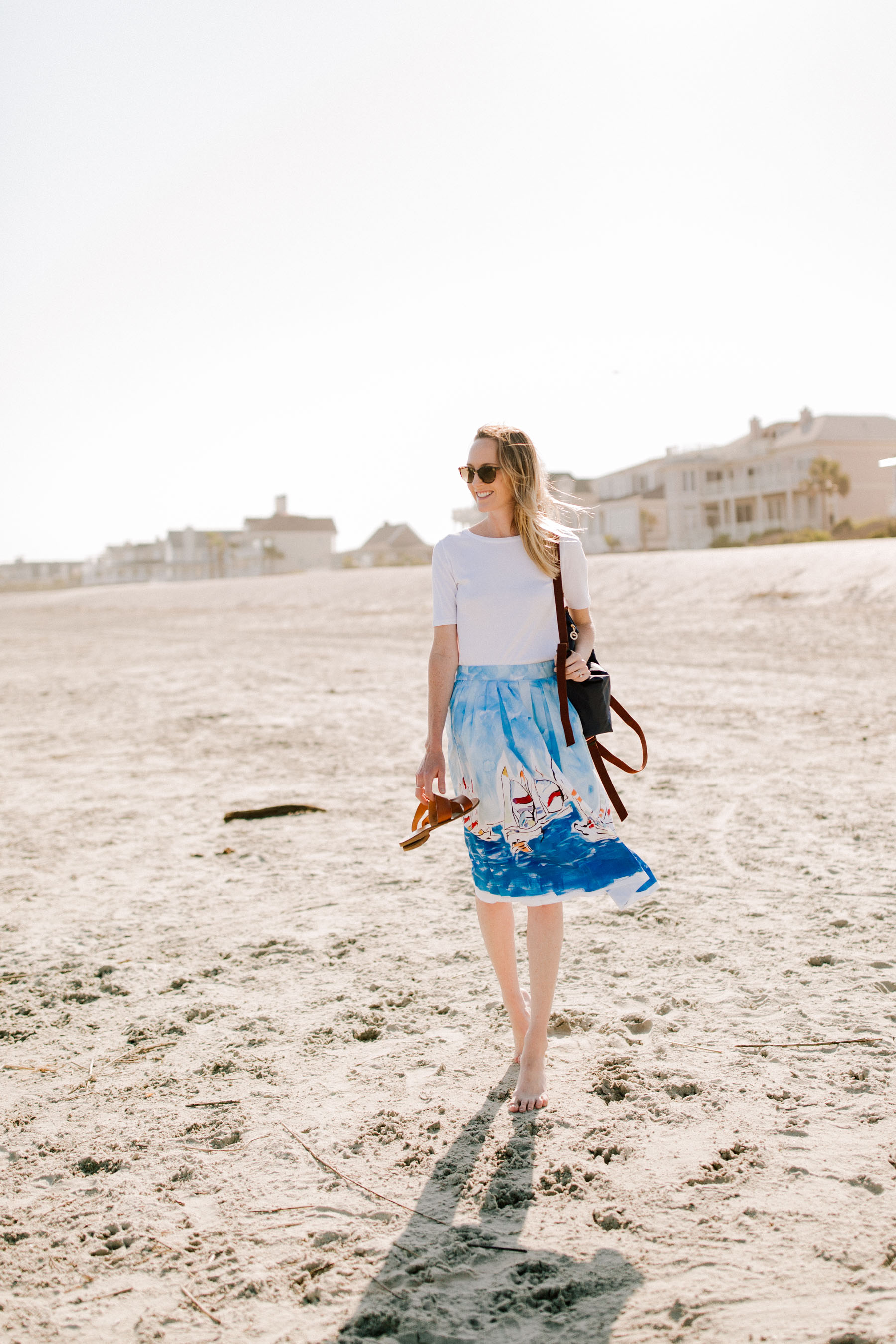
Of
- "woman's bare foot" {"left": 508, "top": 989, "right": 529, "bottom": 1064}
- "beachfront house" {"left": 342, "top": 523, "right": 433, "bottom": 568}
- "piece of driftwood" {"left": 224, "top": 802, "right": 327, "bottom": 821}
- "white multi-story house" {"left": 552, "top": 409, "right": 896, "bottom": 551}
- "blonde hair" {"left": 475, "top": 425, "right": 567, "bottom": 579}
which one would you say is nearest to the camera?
"blonde hair" {"left": 475, "top": 425, "right": 567, "bottom": 579}

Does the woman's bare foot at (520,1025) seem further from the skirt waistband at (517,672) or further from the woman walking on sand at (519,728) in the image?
the skirt waistband at (517,672)

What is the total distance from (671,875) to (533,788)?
232cm

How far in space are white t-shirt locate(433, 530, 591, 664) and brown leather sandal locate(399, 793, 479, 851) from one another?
393 millimetres

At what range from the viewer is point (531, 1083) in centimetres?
284

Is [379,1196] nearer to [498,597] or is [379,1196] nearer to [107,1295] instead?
[107,1295]

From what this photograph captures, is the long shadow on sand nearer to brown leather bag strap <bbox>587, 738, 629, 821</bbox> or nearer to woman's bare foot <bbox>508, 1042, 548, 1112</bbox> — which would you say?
woman's bare foot <bbox>508, 1042, 548, 1112</bbox>

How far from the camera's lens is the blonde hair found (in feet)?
9.31

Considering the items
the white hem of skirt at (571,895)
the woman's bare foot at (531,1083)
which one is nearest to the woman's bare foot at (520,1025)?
the woman's bare foot at (531,1083)

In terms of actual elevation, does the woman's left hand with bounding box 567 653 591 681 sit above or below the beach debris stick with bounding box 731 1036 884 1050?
above

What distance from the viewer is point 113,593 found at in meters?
56.7

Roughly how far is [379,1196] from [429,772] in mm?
1056

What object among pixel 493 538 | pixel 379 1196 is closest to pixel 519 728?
pixel 493 538

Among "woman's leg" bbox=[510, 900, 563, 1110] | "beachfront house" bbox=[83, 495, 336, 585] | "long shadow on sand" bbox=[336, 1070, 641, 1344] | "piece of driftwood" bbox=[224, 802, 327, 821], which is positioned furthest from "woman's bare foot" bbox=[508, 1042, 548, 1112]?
"beachfront house" bbox=[83, 495, 336, 585]

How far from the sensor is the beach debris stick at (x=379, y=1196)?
2.24m
